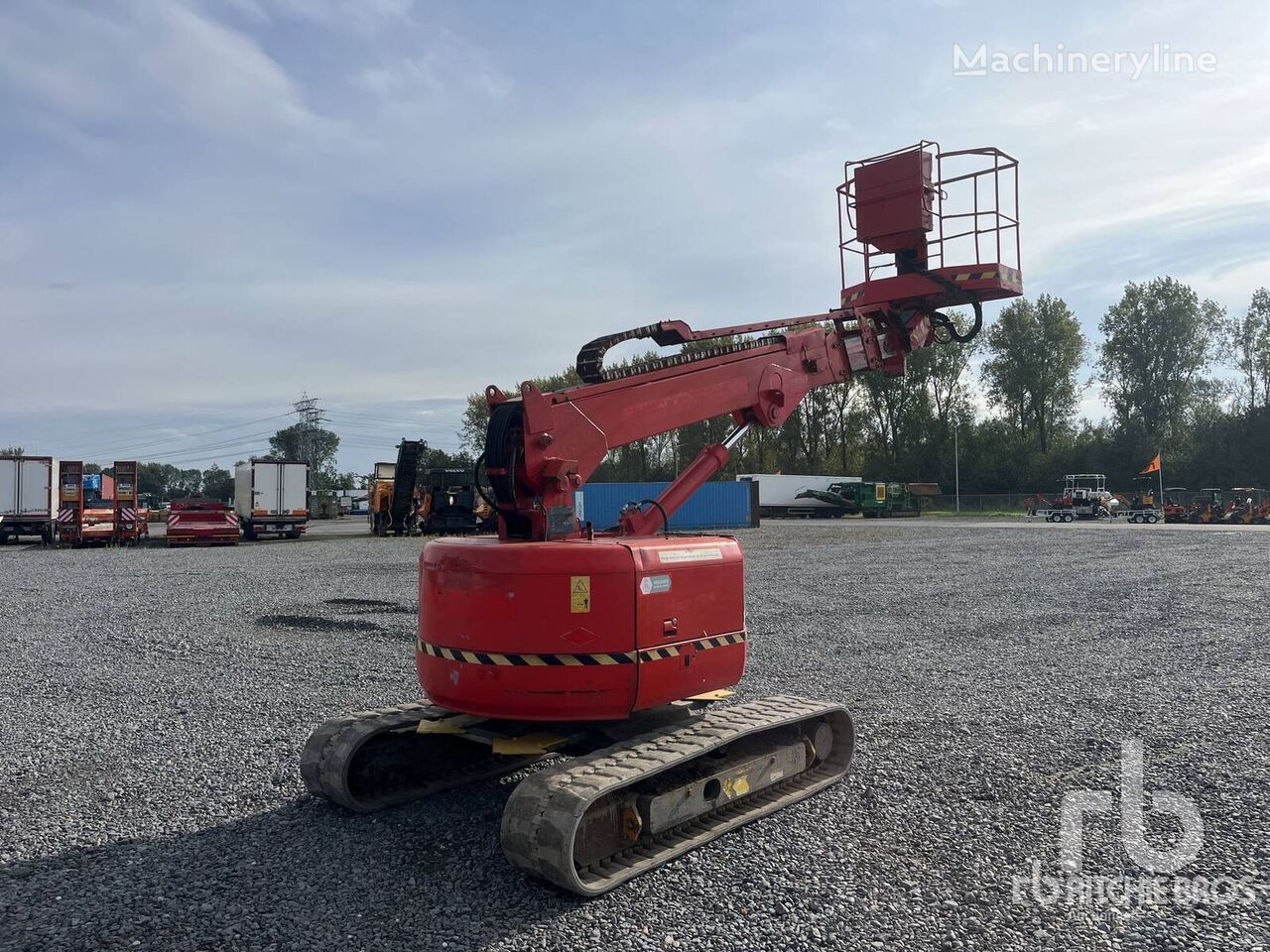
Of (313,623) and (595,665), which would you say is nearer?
(595,665)

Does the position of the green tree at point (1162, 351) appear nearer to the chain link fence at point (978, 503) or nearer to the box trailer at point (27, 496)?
the chain link fence at point (978, 503)

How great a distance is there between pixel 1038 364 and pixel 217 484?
339 ft

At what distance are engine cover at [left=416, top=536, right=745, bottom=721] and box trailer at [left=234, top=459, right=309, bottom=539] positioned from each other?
3110 centimetres

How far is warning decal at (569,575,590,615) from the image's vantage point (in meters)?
5.43

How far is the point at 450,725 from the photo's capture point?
5906mm

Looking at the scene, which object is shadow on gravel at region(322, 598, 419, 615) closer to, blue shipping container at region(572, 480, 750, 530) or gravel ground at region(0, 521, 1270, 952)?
gravel ground at region(0, 521, 1270, 952)

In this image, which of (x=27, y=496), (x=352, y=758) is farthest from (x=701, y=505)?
(x=352, y=758)

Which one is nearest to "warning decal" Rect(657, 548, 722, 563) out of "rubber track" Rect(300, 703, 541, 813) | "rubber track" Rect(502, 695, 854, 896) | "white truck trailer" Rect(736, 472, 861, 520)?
"rubber track" Rect(502, 695, 854, 896)

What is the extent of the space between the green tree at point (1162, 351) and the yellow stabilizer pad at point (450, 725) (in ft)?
250

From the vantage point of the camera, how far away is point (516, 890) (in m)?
4.80

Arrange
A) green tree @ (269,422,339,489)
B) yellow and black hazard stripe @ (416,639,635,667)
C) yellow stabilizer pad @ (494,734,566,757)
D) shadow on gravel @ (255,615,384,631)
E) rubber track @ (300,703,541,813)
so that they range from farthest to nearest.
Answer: green tree @ (269,422,339,489) < shadow on gravel @ (255,615,384,631) < rubber track @ (300,703,541,813) < yellow stabilizer pad @ (494,734,566,757) < yellow and black hazard stripe @ (416,639,635,667)

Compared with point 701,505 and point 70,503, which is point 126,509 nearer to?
point 70,503

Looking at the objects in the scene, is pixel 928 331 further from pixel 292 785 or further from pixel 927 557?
pixel 927 557

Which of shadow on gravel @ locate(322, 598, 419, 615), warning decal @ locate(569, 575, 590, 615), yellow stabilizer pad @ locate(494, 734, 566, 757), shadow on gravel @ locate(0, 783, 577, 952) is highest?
warning decal @ locate(569, 575, 590, 615)
